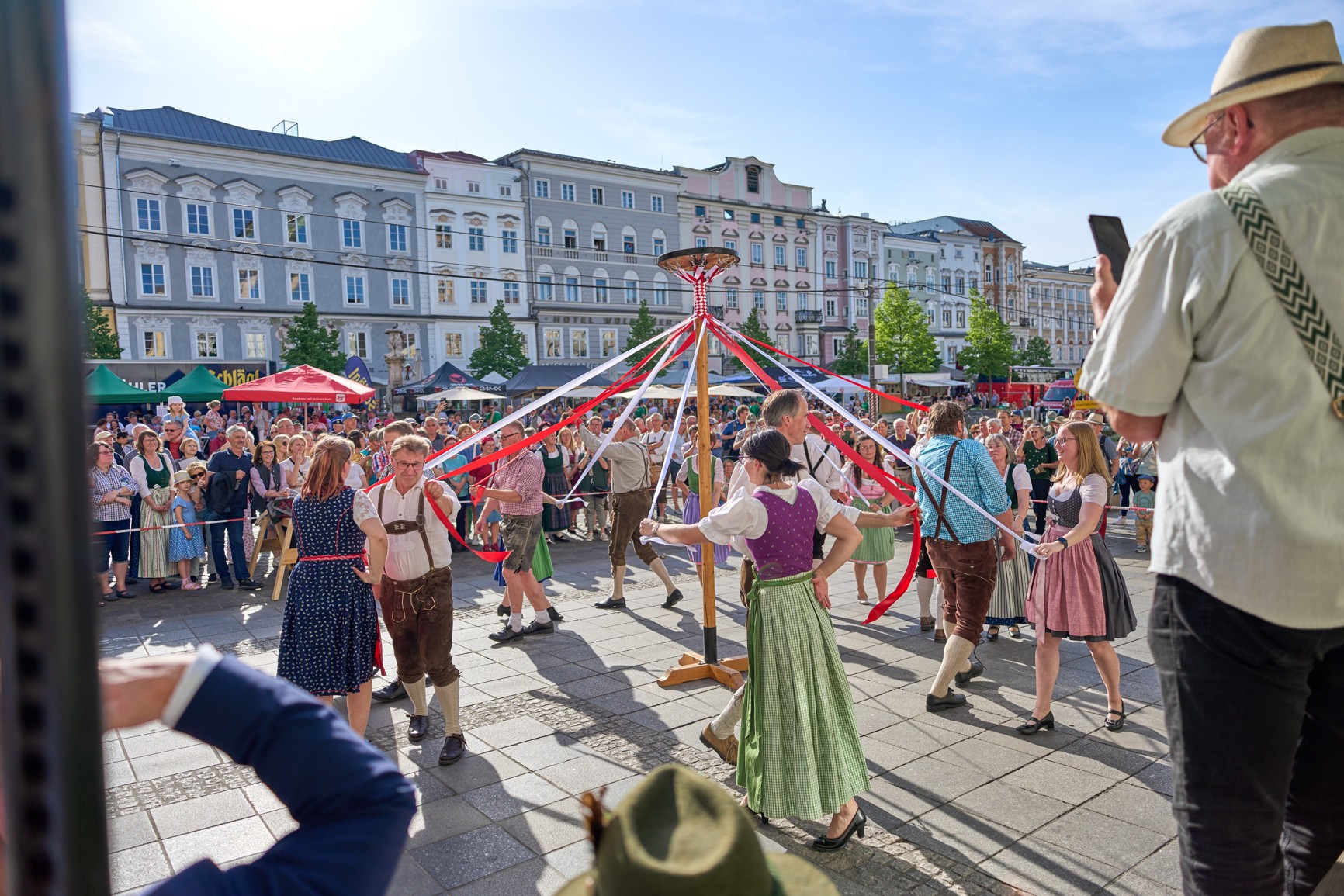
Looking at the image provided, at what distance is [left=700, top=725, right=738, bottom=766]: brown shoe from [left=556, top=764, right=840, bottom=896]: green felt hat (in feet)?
12.3

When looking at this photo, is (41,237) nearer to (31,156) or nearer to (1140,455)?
(31,156)

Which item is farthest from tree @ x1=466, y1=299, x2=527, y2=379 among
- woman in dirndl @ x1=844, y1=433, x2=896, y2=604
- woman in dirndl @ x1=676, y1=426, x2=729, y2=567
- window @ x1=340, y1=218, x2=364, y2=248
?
woman in dirndl @ x1=844, y1=433, x2=896, y2=604

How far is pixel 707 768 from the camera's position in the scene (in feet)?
16.9

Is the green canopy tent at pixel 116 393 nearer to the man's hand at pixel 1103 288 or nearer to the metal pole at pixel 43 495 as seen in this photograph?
the man's hand at pixel 1103 288

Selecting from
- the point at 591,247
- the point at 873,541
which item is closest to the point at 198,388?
the point at 873,541

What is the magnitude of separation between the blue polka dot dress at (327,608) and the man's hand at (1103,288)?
4.53 meters

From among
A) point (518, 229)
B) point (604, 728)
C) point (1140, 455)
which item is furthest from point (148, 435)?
point (518, 229)

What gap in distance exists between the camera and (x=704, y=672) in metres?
6.71

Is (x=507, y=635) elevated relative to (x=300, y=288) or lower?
lower

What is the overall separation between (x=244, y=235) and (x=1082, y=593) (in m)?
43.3

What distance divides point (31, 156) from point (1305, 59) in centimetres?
222

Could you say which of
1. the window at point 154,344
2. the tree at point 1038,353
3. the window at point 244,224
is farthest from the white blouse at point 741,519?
the tree at point 1038,353

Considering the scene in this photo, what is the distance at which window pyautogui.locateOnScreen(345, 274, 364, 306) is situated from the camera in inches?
1735

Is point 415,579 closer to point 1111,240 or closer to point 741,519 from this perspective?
point 741,519
